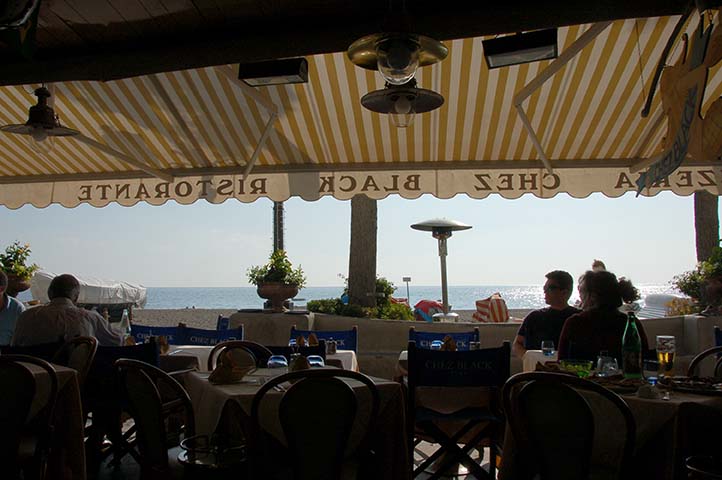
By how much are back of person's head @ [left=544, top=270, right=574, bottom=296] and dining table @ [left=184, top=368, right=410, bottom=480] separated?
270 centimetres

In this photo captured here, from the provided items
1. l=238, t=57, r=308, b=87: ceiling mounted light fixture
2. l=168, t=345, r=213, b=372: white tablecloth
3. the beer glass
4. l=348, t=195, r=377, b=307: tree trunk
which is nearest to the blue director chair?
l=168, t=345, r=213, b=372: white tablecloth

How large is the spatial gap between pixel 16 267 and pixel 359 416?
6.24 m

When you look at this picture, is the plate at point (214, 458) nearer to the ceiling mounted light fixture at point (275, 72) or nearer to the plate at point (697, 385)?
the plate at point (697, 385)

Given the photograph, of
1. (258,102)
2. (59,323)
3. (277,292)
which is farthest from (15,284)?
(258,102)

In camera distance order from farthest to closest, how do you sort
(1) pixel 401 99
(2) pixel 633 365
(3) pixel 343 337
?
1. (3) pixel 343 337
2. (1) pixel 401 99
3. (2) pixel 633 365

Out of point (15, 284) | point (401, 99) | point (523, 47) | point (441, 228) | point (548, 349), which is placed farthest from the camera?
point (441, 228)

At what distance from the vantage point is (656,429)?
9.10ft

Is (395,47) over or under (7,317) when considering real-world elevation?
over

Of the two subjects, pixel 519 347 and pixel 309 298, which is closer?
pixel 519 347

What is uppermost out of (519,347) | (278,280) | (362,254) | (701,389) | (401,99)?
(401,99)

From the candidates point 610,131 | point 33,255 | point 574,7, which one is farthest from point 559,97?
point 33,255

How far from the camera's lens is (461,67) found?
5.46 m

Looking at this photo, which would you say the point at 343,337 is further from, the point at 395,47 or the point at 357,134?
the point at 395,47

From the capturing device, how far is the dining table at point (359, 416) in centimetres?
295
